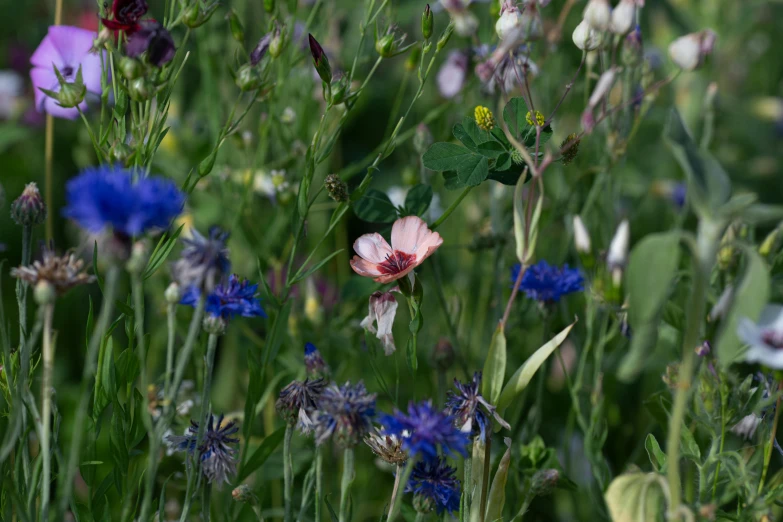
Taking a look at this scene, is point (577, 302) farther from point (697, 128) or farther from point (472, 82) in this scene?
point (697, 128)

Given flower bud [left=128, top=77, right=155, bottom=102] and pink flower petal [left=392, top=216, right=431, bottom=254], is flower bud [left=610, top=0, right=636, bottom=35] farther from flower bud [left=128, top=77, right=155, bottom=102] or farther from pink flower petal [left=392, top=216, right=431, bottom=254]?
flower bud [left=128, top=77, right=155, bottom=102]

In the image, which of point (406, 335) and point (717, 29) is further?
point (717, 29)

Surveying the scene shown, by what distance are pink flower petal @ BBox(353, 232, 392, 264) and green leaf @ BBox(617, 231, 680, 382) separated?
0.26m

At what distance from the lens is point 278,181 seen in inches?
36.7

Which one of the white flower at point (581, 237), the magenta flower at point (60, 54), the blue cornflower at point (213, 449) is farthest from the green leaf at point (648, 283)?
the magenta flower at point (60, 54)

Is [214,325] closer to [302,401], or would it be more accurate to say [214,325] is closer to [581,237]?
[302,401]

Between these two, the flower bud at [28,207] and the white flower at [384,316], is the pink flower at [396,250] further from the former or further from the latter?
Answer: the flower bud at [28,207]

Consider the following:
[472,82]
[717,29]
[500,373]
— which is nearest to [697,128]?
[717,29]

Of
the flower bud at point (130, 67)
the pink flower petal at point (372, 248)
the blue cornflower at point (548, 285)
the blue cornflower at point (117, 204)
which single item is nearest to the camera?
the blue cornflower at point (117, 204)

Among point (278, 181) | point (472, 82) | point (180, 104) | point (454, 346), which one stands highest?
point (180, 104)

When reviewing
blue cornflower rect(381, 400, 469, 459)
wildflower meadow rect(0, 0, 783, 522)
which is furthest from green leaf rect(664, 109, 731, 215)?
blue cornflower rect(381, 400, 469, 459)

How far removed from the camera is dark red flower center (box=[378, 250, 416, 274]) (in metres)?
0.67

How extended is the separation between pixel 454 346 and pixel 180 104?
0.76 m

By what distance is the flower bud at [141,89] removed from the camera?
0.60 m
